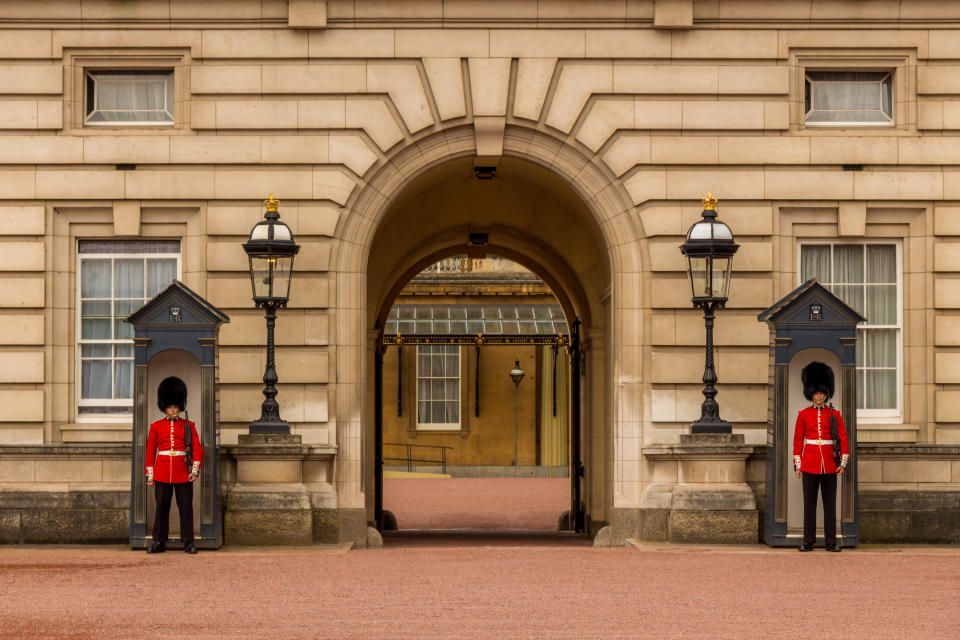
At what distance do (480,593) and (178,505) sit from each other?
3.89 meters

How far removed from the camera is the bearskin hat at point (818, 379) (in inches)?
562

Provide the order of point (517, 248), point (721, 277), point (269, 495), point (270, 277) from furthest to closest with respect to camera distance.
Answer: point (517, 248), point (721, 277), point (270, 277), point (269, 495)

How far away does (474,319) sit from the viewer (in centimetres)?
3612

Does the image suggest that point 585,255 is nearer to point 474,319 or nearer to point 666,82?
point 666,82

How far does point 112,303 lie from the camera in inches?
605

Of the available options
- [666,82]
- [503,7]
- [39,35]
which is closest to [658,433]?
[666,82]

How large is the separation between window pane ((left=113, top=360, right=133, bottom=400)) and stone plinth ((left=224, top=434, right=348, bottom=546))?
1.71 m

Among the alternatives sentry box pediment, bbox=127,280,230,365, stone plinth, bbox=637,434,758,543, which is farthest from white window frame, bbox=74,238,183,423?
stone plinth, bbox=637,434,758,543

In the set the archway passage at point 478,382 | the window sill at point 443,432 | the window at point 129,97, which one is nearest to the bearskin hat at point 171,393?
A: the window at point 129,97

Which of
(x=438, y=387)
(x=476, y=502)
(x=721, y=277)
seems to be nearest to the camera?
(x=721, y=277)

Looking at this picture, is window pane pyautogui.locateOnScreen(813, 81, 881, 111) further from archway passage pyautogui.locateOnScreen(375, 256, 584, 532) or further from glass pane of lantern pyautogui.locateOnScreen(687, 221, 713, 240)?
archway passage pyautogui.locateOnScreen(375, 256, 584, 532)

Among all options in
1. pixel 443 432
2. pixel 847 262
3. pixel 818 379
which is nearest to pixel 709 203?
pixel 847 262

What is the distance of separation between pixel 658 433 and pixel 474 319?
69.6 ft

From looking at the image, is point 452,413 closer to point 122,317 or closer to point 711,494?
point 122,317
